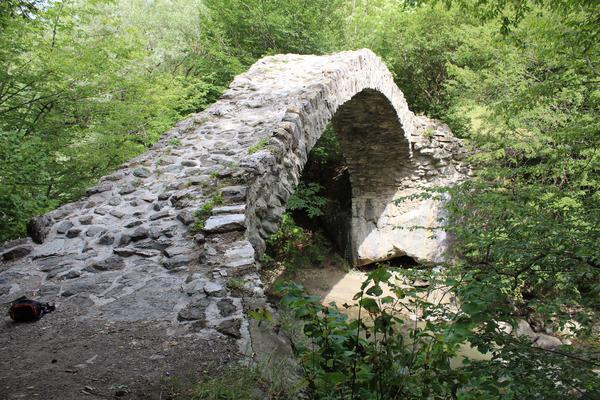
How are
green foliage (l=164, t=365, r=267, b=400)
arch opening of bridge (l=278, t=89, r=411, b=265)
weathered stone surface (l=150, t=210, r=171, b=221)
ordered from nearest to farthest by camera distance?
green foliage (l=164, t=365, r=267, b=400) → weathered stone surface (l=150, t=210, r=171, b=221) → arch opening of bridge (l=278, t=89, r=411, b=265)

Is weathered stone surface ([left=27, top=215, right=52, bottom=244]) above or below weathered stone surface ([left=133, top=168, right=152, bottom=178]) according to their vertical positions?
below

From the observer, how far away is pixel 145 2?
574 inches

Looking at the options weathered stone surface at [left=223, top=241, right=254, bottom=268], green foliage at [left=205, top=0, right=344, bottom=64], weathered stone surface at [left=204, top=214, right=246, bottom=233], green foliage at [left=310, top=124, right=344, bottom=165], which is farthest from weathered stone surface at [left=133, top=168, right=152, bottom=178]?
green foliage at [left=310, top=124, right=344, bottom=165]

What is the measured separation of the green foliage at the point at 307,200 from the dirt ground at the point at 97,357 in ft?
22.6

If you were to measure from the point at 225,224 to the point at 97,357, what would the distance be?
1380mm

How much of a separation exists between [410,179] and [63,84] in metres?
7.38

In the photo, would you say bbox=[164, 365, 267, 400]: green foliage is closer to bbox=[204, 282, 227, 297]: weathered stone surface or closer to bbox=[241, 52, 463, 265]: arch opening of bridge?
bbox=[204, 282, 227, 297]: weathered stone surface

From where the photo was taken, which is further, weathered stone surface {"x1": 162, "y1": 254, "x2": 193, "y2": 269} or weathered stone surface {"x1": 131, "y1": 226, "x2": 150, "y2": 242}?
weathered stone surface {"x1": 131, "y1": 226, "x2": 150, "y2": 242}

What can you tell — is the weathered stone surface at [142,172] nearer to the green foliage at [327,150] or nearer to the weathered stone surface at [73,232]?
the weathered stone surface at [73,232]

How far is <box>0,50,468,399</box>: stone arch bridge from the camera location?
2.01 meters

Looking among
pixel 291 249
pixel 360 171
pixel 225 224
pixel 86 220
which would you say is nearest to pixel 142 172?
pixel 86 220

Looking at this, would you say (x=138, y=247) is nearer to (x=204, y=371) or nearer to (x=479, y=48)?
(x=204, y=371)

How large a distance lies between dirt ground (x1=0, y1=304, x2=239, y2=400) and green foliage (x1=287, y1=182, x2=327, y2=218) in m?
6.90

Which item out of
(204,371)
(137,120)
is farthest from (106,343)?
(137,120)
